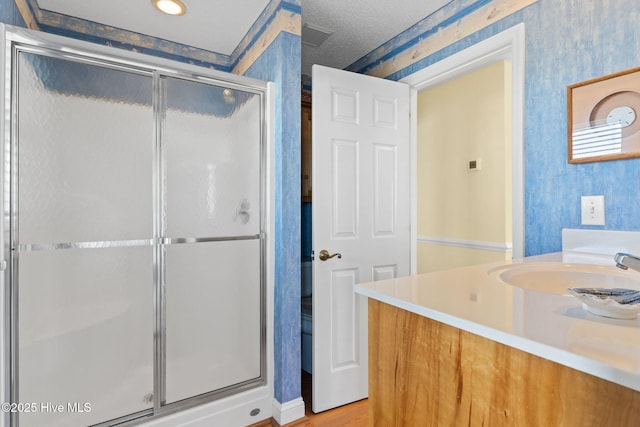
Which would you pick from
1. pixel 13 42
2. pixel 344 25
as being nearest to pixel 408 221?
pixel 344 25

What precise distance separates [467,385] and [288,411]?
1.48 m

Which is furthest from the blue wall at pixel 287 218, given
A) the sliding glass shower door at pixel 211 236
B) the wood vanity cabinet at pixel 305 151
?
the wood vanity cabinet at pixel 305 151

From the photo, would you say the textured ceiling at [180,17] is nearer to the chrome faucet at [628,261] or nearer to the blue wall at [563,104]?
the blue wall at [563,104]

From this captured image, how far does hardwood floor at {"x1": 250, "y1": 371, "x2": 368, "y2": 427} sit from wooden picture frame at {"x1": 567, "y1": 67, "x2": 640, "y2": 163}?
5.64 ft

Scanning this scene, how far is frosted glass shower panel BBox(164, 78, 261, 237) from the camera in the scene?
167cm

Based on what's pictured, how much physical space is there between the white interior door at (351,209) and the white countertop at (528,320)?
3.57 ft

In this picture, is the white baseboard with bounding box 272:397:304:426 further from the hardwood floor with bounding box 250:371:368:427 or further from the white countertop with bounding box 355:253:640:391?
the white countertop with bounding box 355:253:640:391

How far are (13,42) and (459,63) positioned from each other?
84.5 inches

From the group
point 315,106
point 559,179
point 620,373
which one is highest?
point 315,106

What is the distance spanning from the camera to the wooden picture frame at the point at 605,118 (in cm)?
127

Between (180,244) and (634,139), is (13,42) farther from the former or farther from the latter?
(634,139)

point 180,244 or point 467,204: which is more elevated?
point 467,204

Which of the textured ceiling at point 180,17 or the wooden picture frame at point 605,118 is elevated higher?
the textured ceiling at point 180,17

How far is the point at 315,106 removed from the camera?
76.7 inches
